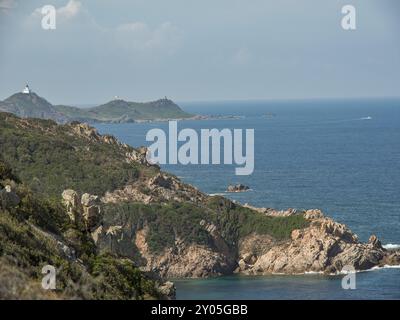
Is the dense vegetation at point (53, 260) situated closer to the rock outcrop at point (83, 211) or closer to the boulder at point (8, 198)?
the boulder at point (8, 198)

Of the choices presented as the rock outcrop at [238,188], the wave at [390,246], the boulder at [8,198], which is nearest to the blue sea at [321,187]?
the wave at [390,246]

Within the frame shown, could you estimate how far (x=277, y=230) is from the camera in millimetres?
55156

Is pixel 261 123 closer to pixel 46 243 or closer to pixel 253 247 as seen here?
pixel 253 247

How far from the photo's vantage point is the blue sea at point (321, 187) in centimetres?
4572

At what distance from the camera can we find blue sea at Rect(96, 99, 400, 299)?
1800 inches

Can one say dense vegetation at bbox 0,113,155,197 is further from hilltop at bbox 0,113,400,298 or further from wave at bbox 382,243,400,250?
wave at bbox 382,243,400,250

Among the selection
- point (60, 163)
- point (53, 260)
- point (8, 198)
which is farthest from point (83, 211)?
point (60, 163)

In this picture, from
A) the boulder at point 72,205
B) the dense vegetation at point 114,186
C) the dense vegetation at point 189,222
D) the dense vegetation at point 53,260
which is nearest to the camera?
the dense vegetation at point 53,260

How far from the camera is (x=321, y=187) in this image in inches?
3100

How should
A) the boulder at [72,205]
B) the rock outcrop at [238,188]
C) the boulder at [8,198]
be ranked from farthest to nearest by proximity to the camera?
the rock outcrop at [238,188]
the boulder at [72,205]
the boulder at [8,198]

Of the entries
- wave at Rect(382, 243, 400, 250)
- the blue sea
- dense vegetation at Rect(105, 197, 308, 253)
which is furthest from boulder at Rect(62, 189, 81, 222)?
wave at Rect(382, 243, 400, 250)
